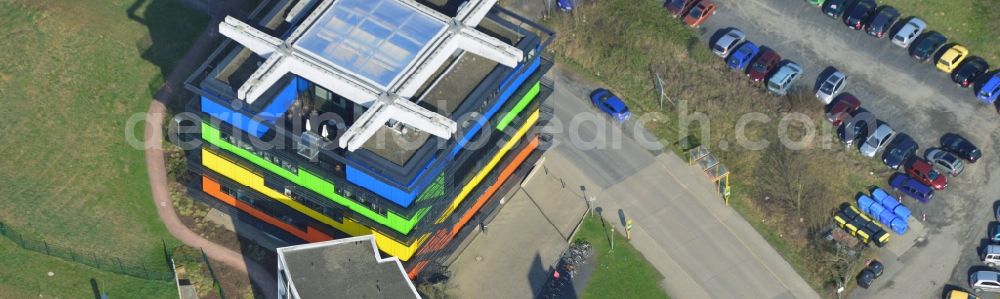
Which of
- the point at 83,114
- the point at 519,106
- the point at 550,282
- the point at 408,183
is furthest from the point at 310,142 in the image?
the point at 83,114

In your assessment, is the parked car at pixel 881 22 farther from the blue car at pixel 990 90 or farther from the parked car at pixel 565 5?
the parked car at pixel 565 5

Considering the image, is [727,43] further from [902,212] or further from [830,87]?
[902,212]

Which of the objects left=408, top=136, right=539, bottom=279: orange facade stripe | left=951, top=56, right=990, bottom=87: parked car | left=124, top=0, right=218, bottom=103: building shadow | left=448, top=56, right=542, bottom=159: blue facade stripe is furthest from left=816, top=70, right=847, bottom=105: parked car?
left=124, top=0, right=218, bottom=103: building shadow

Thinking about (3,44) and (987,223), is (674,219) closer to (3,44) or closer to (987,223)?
(987,223)

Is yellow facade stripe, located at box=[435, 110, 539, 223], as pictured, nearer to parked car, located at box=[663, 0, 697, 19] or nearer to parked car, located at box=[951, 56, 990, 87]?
parked car, located at box=[663, 0, 697, 19]

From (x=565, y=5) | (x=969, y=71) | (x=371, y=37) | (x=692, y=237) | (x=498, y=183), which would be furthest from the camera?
(x=565, y=5)

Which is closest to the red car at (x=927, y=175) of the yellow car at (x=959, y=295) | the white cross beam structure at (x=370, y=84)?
the yellow car at (x=959, y=295)

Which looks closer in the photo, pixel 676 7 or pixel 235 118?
pixel 235 118
